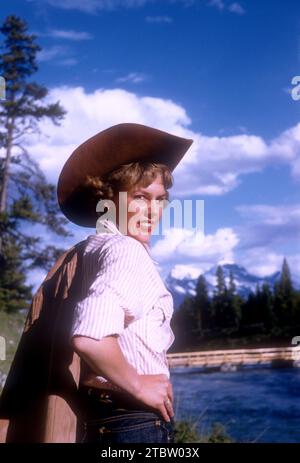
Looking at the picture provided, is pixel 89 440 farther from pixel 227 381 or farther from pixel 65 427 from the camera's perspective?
pixel 227 381

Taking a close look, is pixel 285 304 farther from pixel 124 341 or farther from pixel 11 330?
pixel 124 341

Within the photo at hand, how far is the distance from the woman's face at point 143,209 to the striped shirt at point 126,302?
0.25 feet

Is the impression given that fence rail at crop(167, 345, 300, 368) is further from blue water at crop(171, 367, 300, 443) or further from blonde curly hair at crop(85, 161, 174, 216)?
blonde curly hair at crop(85, 161, 174, 216)

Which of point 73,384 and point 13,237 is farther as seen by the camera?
point 13,237

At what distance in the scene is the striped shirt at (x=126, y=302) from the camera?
3.34 ft

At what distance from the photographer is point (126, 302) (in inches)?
42.0

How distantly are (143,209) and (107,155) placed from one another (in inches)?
7.6

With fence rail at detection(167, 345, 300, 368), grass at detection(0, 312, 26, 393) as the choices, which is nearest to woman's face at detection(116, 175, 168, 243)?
grass at detection(0, 312, 26, 393)

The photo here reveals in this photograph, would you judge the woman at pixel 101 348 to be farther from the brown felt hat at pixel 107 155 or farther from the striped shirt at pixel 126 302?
the brown felt hat at pixel 107 155

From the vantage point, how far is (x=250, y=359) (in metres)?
23.7

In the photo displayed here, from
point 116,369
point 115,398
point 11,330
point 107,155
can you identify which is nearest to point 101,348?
point 116,369

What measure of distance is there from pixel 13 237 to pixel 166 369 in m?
13.0
